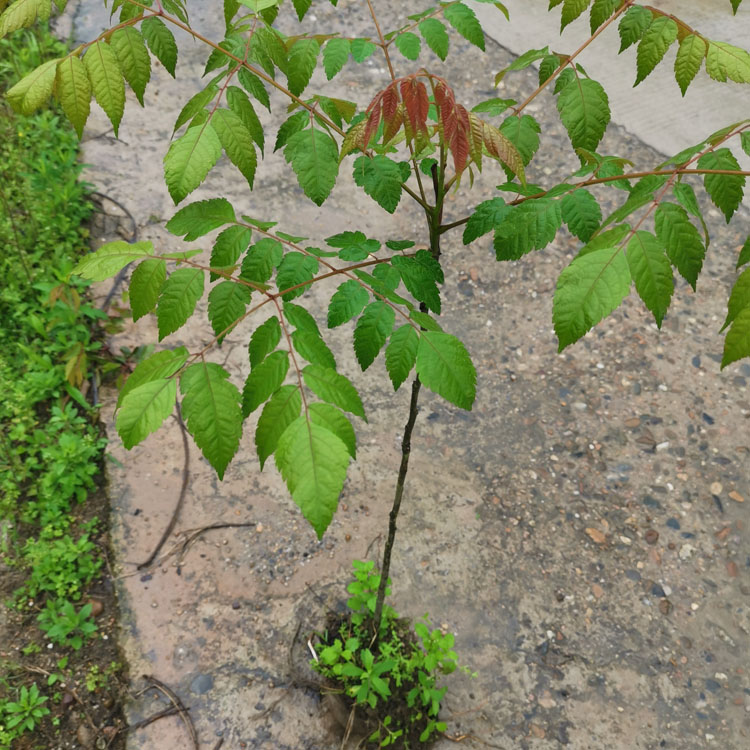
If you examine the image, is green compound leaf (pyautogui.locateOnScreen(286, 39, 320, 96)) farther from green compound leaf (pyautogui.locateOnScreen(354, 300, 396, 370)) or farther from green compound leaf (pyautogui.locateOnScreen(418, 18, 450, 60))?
green compound leaf (pyautogui.locateOnScreen(354, 300, 396, 370))

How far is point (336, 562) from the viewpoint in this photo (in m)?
2.71

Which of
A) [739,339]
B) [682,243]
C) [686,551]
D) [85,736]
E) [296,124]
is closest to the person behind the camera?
[739,339]

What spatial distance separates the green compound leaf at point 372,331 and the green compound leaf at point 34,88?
696mm

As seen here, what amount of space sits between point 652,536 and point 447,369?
2.16 metres

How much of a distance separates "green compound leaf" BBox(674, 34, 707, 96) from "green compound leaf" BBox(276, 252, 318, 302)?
811 millimetres

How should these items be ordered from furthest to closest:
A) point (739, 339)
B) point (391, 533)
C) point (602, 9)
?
1. point (391, 533)
2. point (602, 9)
3. point (739, 339)

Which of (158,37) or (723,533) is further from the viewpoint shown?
(723,533)

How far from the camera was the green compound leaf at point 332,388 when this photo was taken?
3.59 feet

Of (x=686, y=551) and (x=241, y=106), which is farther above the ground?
(x=241, y=106)

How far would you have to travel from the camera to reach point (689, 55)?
1.28 metres

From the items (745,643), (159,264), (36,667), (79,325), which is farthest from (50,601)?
(745,643)

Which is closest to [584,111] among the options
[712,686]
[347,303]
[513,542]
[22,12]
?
[347,303]

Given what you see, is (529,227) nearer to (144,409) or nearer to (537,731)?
Result: (144,409)

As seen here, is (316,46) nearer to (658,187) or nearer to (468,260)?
(658,187)
